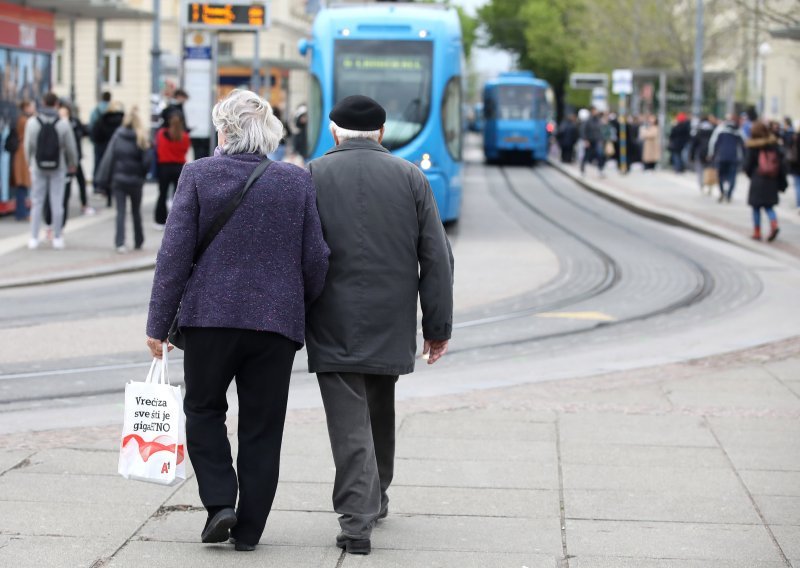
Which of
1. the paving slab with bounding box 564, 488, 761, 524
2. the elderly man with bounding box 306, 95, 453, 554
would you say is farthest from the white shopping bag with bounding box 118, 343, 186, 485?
the paving slab with bounding box 564, 488, 761, 524

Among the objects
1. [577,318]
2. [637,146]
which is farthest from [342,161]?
[637,146]

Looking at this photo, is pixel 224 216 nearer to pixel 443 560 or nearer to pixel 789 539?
pixel 443 560

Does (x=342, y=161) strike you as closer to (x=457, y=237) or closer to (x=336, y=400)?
(x=336, y=400)

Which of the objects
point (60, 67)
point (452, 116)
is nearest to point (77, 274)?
point (452, 116)

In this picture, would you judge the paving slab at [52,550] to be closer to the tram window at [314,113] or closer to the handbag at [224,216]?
the handbag at [224,216]

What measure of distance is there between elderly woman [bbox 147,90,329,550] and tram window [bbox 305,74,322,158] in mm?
15098

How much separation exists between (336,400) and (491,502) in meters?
1.08

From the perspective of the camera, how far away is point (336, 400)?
208 inches

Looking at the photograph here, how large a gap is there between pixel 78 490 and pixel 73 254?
11253 millimetres

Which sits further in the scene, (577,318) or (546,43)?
(546,43)

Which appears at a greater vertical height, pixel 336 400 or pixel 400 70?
pixel 400 70

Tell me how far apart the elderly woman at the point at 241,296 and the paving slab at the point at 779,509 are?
2014 mm

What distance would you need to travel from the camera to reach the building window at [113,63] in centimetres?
6258

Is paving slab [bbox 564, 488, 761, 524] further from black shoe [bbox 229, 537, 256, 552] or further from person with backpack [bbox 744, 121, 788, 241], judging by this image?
person with backpack [bbox 744, 121, 788, 241]
